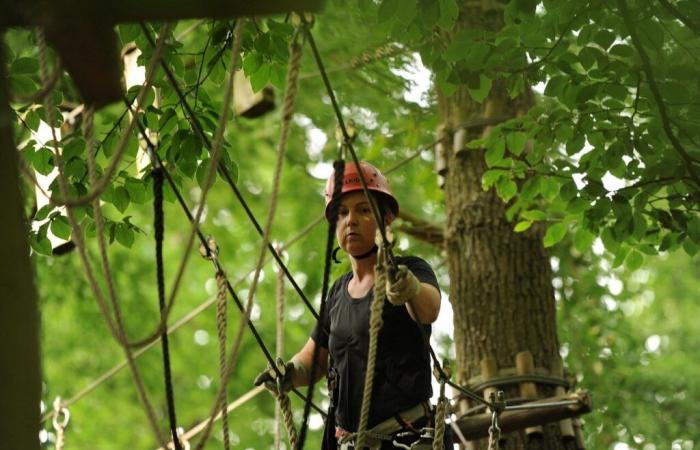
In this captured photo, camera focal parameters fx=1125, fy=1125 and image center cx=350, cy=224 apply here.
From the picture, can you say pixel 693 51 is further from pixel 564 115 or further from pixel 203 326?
pixel 203 326

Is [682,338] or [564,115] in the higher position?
[682,338]

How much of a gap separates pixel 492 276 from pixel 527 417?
A: 0.82 meters

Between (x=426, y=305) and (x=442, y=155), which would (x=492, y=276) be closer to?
(x=442, y=155)

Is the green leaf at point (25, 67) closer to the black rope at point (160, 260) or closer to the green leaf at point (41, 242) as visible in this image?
the green leaf at point (41, 242)

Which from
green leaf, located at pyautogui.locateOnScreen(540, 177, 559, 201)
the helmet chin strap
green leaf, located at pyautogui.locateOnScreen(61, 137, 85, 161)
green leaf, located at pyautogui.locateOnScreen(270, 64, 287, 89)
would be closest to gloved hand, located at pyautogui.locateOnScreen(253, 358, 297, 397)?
the helmet chin strap

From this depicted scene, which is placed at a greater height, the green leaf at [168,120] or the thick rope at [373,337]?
the green leaf at [168,120]

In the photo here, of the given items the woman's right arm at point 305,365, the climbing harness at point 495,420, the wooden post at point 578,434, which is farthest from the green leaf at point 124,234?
the wooden post at point 578,434

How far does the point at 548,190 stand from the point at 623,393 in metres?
3.97

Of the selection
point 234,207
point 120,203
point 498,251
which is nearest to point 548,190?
point 498,251

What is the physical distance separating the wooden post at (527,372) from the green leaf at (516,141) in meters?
1.02

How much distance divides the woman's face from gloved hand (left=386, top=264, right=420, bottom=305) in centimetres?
54

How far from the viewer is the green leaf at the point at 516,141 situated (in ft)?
14.5

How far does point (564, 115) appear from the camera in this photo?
4.34 m

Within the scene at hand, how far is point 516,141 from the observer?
443cm
